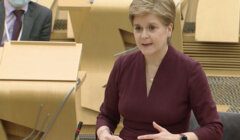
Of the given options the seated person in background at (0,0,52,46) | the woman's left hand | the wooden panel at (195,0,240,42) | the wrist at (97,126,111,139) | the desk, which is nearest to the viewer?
the woman's left hand

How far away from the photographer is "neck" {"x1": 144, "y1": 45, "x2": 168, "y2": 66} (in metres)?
1.92

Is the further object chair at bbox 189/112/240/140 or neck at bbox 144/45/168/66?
chair at bbox 189/112/240/140

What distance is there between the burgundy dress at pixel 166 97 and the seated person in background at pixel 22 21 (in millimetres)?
1714

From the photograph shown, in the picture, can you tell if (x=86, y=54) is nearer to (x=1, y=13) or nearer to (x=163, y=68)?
(x=1, y=13)

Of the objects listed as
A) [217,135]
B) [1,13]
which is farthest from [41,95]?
[1,13]

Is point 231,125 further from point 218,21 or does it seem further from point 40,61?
point 218,21

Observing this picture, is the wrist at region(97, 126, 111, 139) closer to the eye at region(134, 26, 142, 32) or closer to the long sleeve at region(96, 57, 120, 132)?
the long sleeve at region(96, 57, 120, 132)

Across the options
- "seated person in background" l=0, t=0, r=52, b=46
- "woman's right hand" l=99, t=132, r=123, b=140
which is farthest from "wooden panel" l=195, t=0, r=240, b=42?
"woman's right hand" l=99, t=132, r=123, b=140

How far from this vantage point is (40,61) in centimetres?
244

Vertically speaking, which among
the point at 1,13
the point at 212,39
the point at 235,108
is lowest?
the point at 235,108

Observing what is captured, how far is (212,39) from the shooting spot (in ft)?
15.4

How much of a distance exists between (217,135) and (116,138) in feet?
1.08

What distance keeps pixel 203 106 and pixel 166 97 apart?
0.41 ft

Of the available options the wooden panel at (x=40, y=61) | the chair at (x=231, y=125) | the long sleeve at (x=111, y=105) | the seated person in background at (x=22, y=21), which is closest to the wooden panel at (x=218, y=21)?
the seated person in background at (x=22, y=21)
